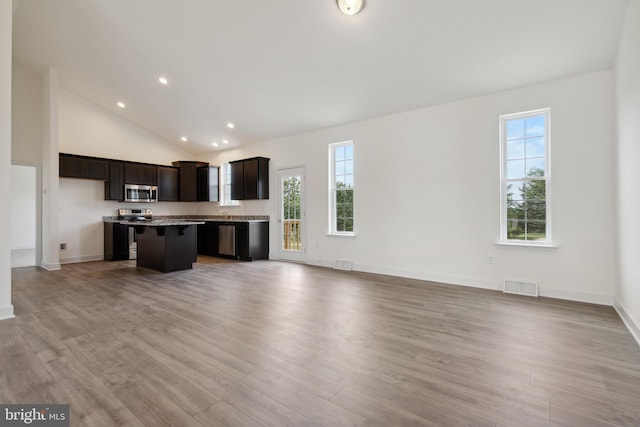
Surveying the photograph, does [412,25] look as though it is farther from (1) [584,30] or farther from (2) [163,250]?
(2) [163,250]

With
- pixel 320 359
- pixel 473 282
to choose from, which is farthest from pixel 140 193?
pixel 473 282

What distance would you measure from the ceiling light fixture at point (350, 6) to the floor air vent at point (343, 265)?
4.02m

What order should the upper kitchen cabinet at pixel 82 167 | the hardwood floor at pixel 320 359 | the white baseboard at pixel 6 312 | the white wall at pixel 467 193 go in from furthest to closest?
1. the upper kitchen cabinet at pixel 82 167
2. the white wall at pixel 467 193
3. the white baseboard at pixel 6 312
4. the hardwood floor at pixel 320 359

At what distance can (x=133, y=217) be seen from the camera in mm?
7473

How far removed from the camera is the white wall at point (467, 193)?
12.0 ft

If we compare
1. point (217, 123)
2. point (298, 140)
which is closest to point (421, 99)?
point (298, 140)

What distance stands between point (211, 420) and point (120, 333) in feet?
5.66

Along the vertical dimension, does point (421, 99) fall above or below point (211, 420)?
above

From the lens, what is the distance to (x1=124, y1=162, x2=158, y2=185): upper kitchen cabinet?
746 centimetres

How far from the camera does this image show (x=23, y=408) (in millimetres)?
1716

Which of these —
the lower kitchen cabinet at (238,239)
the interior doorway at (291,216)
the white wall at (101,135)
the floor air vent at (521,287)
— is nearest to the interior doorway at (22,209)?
the white wall at (101,135)

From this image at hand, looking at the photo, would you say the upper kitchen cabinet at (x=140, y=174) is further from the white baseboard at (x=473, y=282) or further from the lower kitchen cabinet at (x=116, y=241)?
the white baseboard at (x=473, y=282)

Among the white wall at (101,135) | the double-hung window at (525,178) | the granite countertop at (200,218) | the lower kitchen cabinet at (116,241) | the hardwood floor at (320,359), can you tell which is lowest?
the hardwood floor at (320,359)

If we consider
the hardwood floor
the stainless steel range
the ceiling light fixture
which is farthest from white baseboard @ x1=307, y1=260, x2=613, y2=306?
the stainless steel range
